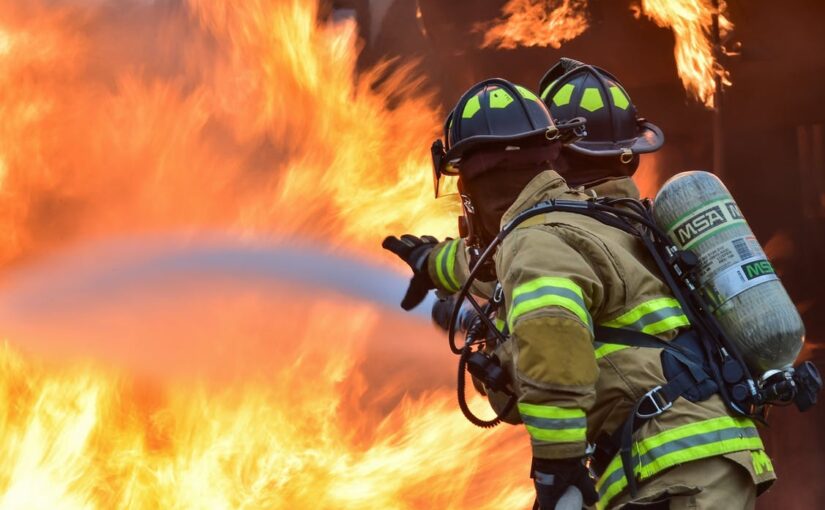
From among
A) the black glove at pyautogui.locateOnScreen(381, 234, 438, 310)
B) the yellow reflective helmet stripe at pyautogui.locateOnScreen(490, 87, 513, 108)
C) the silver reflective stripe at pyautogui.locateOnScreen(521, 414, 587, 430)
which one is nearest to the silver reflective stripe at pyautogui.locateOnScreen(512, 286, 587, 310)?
the silver reflective stripe at pyautogui.locateOnScreen(521, 414, 587, 430)

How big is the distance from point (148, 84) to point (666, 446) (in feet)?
13.3

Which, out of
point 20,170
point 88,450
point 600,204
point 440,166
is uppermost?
point 20,170

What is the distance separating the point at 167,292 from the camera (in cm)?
595

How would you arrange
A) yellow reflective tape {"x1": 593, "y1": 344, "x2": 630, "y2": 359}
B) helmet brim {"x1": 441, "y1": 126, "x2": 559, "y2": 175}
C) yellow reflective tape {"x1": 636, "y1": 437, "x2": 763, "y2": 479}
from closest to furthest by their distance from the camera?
yellow reflective tape {"x1": 636, "y1": 437, "x2": 763, "y2": 479}
yellow reflective tape {"x1": 593, "y1": 344, "x2": 630, "y2": 359}
helmet brim {"x1": 441, "y1": 126, "x2": 559, "y2": 175}

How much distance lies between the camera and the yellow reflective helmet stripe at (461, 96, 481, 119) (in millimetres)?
3727

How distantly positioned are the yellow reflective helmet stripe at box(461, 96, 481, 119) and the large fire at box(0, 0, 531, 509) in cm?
226

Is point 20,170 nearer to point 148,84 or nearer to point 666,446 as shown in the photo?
point 148,84

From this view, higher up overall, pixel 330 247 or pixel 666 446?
pixel 330 247

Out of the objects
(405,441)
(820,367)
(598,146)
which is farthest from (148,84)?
(820,367)

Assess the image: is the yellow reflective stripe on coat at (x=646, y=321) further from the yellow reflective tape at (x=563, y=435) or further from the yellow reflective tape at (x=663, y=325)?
the yellow reflective tape at (x=563, y=435)

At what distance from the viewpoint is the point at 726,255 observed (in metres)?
3.38

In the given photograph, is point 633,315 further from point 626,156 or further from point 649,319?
point 626,156

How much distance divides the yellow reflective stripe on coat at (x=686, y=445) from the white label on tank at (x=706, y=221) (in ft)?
1.96

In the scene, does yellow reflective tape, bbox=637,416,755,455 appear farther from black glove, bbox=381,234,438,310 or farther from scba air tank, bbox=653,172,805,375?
black glove, bbox=381,234,438,310
